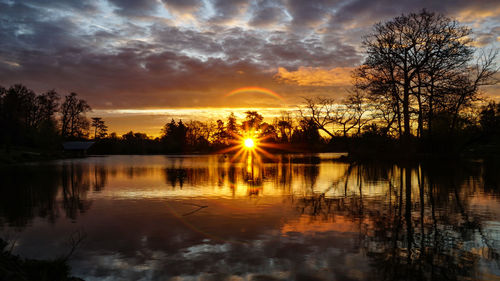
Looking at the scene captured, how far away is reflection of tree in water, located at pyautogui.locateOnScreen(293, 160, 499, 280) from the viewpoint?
256 inches

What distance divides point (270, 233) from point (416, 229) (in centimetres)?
384

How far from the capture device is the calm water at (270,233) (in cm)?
659

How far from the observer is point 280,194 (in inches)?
652

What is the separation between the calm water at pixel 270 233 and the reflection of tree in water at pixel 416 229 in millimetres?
27

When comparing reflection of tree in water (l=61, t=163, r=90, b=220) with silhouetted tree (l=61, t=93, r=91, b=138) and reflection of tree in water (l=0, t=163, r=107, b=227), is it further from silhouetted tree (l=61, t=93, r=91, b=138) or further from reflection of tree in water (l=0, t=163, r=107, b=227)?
silhouetted tree (l=61, t=93, r=91, b=138)

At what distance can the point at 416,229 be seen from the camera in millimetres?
9289

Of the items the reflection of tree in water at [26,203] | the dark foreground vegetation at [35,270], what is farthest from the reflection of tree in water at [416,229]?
the reflection of tree in water at [26,203]

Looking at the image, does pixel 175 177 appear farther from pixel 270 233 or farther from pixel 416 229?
pixel 416 229

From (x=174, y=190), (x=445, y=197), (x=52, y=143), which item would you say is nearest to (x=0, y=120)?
(x=52, y=143)

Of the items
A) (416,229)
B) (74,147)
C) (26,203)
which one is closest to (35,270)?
(416,229)

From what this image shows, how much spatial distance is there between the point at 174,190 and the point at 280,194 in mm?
5947

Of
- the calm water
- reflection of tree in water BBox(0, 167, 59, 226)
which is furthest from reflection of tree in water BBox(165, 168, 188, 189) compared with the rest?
reflection of tree in water BBox(0, 167, 59, 226)

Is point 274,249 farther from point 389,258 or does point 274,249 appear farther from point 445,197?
point 445,197

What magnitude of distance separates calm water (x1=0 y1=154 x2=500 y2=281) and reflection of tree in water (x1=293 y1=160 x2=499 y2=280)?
3cm
